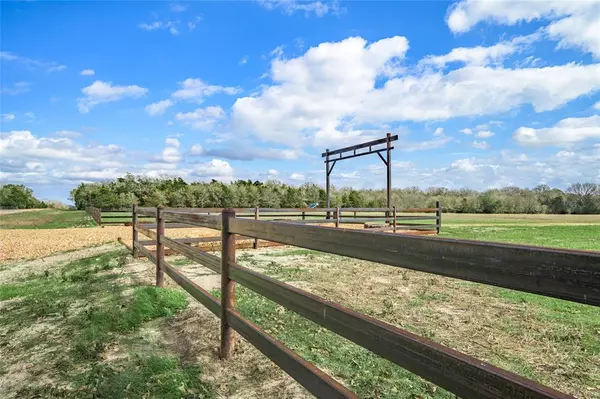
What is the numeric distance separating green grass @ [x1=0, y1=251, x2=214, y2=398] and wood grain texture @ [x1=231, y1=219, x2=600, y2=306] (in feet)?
5.87

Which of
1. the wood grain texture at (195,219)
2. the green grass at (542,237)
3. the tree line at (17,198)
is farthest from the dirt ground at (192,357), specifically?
the tree line at (17,198)

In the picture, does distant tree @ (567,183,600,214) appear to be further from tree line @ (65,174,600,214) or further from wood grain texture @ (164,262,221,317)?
wood grain texture @ (164,262,221,317)

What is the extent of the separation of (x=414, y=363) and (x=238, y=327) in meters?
1.79

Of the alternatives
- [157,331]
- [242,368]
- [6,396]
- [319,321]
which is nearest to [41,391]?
[6,396]

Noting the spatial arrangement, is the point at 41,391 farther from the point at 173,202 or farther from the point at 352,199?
the point at 173,202

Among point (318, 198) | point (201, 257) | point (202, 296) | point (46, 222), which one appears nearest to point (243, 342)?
point (202, 296)

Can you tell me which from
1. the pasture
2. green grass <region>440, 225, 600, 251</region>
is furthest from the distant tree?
the pasture

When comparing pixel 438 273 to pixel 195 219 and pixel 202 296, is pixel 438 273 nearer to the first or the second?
pixel 202 296

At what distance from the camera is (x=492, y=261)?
1.22m

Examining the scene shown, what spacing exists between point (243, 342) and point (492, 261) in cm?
277

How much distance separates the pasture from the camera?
8.84ft

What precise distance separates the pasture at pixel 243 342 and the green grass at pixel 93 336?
14 mm

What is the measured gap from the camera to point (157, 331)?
12.4 feet

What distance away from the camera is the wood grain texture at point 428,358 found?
1.12 metres
